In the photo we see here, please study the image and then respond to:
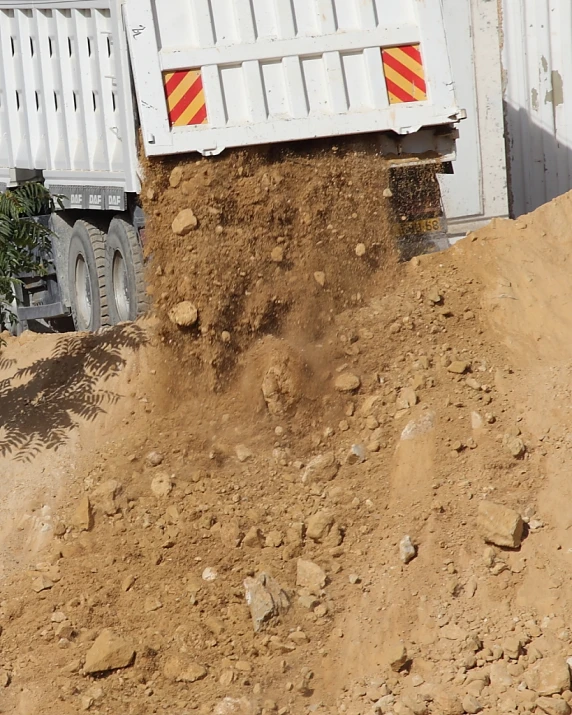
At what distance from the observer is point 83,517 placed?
527 centimetres

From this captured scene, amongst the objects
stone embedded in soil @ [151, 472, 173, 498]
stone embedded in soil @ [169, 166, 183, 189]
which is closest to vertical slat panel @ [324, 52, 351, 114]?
stone embedded in soil @ [169, 166, 183, 189]

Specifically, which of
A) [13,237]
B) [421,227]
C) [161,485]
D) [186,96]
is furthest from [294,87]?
[161,485]

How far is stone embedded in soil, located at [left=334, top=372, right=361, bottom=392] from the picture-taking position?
5789 mm

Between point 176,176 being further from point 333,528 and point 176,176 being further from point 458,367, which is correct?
point 333,528

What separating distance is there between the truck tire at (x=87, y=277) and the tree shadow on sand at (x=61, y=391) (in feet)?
4.33

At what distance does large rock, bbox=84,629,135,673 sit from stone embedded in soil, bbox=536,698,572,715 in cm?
179

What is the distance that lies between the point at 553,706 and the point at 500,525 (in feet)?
3.20

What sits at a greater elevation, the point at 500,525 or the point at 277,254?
the point at 277,254

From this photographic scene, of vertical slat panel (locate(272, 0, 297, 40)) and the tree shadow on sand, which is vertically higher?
vertical slat panel (locate(272, 0, 297, 40))

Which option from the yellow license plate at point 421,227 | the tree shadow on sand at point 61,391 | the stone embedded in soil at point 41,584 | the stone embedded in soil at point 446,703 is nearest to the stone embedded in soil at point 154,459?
the tree shadow on sand at point 61,391

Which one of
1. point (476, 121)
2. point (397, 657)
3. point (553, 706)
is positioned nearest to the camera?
point (553, 706)

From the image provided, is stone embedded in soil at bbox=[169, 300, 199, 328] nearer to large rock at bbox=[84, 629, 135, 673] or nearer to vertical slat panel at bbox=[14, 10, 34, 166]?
large rock at bbox=[84, 629, 135, 673]

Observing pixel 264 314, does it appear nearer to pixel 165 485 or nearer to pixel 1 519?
pixel 165 485

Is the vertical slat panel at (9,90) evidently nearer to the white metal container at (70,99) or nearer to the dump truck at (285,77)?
the white metal container at (70,99)
